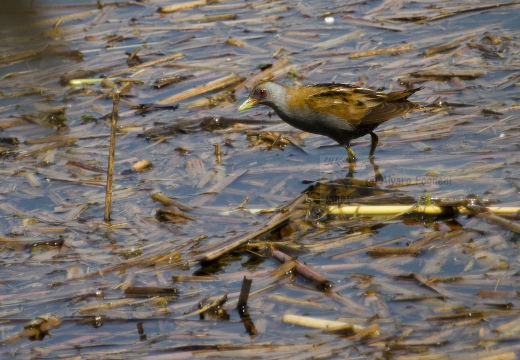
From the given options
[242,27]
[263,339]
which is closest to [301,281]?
[263,339]

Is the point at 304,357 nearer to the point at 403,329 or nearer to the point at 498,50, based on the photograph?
the point at 403,329

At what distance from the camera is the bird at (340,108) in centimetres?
702

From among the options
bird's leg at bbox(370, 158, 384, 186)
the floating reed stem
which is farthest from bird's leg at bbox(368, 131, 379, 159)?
the floating reed stem

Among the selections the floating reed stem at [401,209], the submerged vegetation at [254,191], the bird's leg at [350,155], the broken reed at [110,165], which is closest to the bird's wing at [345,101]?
the bird's leg at [350,155]

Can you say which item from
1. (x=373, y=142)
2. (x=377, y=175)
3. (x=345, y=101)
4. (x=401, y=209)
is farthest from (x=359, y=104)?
(x=401, y=209)

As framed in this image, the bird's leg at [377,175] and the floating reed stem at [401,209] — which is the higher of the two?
the floating reed stem at [401,209]

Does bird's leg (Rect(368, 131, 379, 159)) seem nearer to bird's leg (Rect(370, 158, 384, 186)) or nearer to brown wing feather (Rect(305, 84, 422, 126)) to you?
bird's leg (Rect(370, 158, 384, 186))

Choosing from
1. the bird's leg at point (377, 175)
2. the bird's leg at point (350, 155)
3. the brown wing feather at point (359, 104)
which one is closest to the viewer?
the bird's leg at point (377, 175)

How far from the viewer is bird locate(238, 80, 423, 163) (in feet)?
23.0

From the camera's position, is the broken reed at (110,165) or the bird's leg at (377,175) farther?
the bird's leg at (377,175)

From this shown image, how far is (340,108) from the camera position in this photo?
23.3 feet

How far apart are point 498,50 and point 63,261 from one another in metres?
5.09

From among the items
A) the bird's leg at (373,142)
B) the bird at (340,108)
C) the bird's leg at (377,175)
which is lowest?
the bird's leg at (377,175)

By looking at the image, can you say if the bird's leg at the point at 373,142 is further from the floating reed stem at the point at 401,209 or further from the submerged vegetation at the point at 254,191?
the floating reed stem at the point at 401,209
